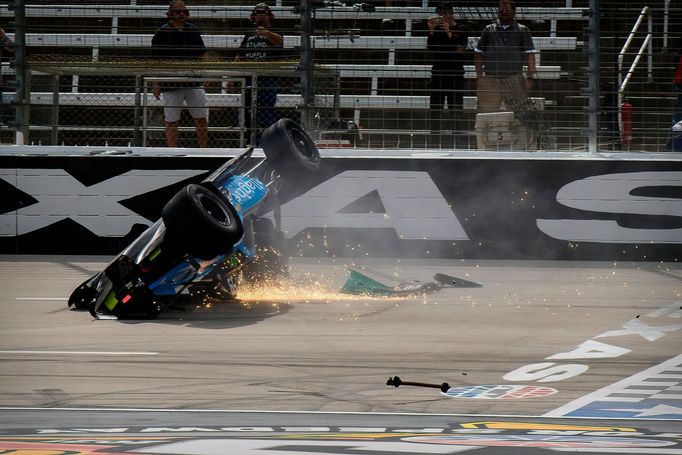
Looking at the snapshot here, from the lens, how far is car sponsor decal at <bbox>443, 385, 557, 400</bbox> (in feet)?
17.0

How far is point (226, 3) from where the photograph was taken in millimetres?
12906

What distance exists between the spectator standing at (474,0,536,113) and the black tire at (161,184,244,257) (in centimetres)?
467

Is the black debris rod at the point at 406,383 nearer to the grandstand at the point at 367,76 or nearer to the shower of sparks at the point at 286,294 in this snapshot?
the shower of sparks at the point at 286,294

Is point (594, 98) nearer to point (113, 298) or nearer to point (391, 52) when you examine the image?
point (391, 52)

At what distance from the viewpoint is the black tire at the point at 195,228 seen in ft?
24.8

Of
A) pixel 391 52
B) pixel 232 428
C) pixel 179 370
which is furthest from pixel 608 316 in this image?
pixel 391 52

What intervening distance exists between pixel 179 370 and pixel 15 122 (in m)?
6.64

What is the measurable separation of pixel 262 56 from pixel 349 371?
6614 mm

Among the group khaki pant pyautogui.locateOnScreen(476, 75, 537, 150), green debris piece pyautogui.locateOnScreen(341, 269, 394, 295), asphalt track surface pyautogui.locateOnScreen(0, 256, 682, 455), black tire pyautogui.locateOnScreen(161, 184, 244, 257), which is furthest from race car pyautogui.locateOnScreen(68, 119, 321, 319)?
khaki pant pyautogui.locateOnScreen(476, 75, 537, 150)

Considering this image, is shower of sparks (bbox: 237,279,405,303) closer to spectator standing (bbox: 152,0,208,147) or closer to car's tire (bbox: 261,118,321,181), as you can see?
car's tire (bbox: 261,118,321,181)

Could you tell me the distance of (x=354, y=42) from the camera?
12.3m

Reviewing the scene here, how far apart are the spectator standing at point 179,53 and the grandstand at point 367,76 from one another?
0.49ft

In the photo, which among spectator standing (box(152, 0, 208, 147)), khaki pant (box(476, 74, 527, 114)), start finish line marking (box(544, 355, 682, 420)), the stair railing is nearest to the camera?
start finish line marking (box(544, 355, 682, 420))

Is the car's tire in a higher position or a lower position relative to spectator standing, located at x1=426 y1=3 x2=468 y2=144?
lower
